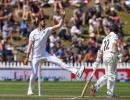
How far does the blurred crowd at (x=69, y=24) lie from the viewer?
4047 centimetres

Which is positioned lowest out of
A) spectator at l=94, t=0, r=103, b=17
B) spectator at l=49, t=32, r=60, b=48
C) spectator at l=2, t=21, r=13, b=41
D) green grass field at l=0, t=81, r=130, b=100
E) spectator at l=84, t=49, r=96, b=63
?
green grass field at l=0, t=81, r=130, b=100

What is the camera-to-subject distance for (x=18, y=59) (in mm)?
40688

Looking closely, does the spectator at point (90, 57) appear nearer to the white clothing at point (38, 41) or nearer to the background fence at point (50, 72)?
the background fence at point (50, 72)

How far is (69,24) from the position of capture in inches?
1708

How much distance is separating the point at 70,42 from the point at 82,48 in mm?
1150

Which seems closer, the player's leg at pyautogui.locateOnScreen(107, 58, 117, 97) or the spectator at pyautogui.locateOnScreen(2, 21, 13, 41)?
the player's leg at pyautogui.locateOnScreen(107, 58, 117, 97)

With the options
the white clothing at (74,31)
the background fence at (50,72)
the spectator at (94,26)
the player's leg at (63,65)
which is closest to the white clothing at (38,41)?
the player's leg at (63,65)

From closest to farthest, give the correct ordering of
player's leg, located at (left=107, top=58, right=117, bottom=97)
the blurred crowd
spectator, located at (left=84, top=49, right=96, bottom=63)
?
player's leg, located at (left=107, top=58, right=117, bottom=97) < spectator, located at (left=84, top=49, right=96, bottom=63) < the blurred crowd

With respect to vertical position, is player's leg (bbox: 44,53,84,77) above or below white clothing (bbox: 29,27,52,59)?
below

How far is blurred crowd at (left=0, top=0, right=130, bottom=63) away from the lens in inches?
1593

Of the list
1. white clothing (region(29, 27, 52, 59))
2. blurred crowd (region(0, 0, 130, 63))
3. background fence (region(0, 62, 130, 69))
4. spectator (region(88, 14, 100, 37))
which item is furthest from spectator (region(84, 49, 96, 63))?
white clothing (region(29, 27, 52, 59))

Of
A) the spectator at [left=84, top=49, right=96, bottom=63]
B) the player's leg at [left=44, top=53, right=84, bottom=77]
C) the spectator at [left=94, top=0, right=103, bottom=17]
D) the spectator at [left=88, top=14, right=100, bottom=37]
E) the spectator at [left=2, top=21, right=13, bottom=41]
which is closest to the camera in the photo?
the player's leg at [left=44, top=53, right=84, bottom=77]

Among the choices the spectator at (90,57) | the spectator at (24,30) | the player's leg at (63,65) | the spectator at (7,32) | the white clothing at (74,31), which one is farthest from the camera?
the spectator at (24,30)

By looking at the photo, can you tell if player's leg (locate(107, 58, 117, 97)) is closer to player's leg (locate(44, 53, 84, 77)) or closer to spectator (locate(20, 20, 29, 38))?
player's leg (locate(44, 53, 84, 77))
